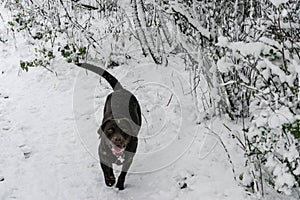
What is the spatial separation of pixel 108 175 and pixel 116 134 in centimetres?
44

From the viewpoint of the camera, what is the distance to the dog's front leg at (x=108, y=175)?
370 cm

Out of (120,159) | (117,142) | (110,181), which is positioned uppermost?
(117,142)

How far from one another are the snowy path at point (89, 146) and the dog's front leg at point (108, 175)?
0.08 meters

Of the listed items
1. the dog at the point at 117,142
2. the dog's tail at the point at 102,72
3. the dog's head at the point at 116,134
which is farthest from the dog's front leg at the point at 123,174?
the dog's tail at the point at 102,72

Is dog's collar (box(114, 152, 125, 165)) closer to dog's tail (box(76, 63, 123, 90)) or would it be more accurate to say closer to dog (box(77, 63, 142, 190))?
dog (box(77, 63, 142, 190))

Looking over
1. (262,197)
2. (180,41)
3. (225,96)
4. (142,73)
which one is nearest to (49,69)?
(142,73)

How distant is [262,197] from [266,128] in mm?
764

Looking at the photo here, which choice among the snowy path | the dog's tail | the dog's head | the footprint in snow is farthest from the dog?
the footprint in snow

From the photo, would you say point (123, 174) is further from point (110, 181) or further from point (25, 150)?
point (25, 150)

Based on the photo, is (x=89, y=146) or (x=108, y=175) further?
(x=89, y=146)

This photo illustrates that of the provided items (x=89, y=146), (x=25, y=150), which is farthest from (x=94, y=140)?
(x=25, y=150)

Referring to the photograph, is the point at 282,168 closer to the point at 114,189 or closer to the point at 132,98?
the point at 114,189

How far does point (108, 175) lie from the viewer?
3715 mm

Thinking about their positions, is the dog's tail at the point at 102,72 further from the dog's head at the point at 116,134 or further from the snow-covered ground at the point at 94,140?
the dog's head at the point at 116,134
